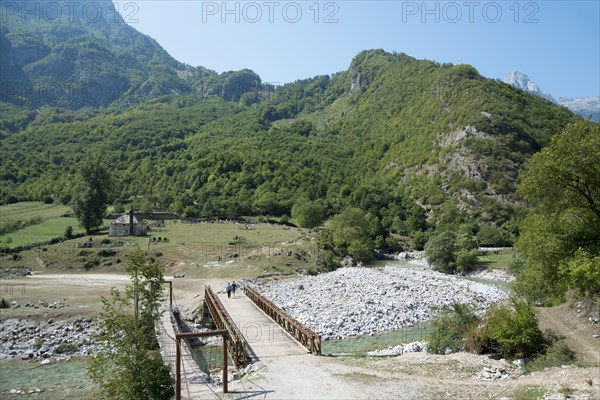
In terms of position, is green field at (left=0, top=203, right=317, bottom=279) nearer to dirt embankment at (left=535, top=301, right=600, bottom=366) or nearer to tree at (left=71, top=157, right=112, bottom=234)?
tree at (left=71, top=157, right=112, bottom=234)

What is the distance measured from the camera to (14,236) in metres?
75.4

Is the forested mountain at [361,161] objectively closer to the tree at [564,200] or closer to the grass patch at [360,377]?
the tree at [564,200]

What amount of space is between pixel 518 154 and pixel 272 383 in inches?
4900

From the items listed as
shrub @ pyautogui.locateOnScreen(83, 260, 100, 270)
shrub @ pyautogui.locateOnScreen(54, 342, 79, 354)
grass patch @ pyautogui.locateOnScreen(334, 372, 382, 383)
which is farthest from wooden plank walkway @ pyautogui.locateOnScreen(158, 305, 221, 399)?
shrub @ pyautogui.locateOnScreen(83, 260, 100, 270)

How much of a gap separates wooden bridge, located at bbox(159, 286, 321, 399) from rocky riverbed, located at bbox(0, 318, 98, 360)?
5.52 meters

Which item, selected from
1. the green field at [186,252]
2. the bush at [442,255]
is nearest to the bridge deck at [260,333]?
the green field at [186,252]

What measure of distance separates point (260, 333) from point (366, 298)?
53.4 ft

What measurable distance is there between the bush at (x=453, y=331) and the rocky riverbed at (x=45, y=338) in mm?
18419

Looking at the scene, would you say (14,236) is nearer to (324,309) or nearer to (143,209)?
(143,209)

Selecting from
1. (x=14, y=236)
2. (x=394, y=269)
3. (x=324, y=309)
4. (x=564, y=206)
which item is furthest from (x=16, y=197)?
(x=564, y=206)

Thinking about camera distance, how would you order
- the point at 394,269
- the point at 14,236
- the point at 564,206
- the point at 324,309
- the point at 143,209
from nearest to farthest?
the point at 564,206, the point at 324,309, the point at 394,269, the point at 14,236, the point at 143,209

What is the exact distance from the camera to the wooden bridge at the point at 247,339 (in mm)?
16188

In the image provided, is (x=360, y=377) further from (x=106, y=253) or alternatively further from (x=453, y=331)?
(x=106, y=253)

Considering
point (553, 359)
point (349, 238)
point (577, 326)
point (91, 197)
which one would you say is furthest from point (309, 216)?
point (553, 359)
